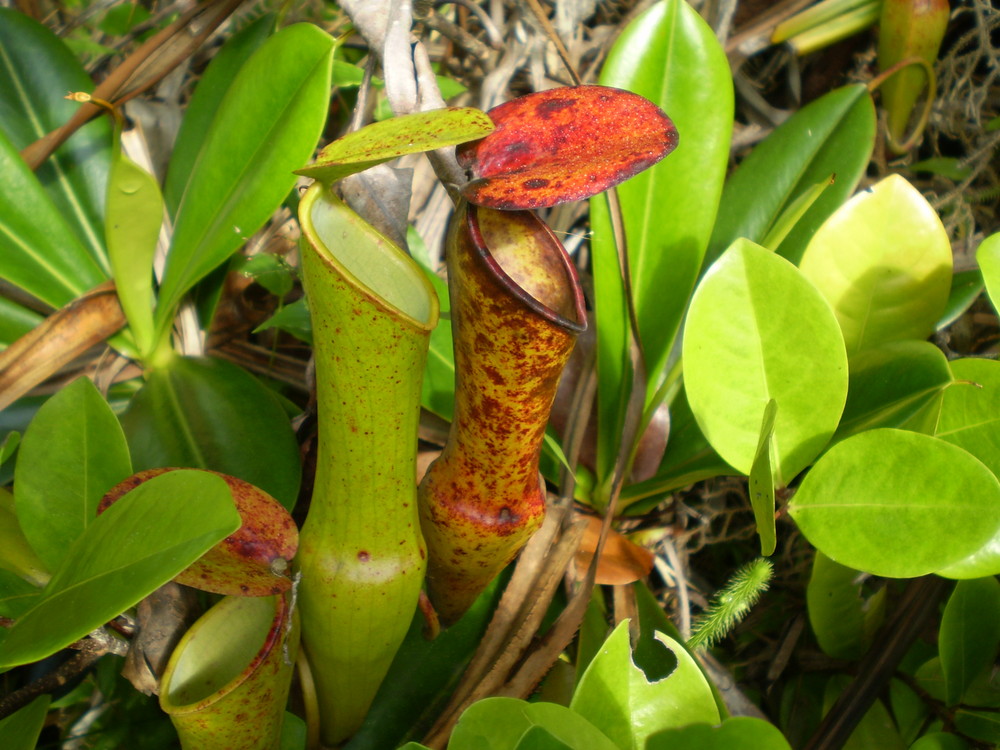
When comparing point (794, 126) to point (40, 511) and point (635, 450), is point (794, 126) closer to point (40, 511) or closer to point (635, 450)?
point (635, 450)

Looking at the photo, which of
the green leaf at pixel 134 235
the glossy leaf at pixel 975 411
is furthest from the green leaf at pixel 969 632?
the green leaf at pixel 134 235

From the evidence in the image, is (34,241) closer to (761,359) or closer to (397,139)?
(397,139)

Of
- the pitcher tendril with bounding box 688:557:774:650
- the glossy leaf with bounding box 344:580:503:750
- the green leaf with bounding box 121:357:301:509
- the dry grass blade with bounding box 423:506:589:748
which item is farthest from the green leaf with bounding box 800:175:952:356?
the green leaf with bounding box 121:357:301:509

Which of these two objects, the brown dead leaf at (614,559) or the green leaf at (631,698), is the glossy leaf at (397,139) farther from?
the brown dead leaf at (614,559)

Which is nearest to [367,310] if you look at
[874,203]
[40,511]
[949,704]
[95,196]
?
[40,511]

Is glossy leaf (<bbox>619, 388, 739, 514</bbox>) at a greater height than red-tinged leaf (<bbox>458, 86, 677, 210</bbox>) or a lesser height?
lesser

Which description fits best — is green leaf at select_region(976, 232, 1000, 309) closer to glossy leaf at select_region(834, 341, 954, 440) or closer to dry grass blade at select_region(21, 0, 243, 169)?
glossy leaf at select_region(834, 341, 954, 440)
